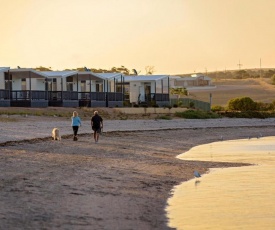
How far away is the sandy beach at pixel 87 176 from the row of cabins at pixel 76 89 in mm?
10875

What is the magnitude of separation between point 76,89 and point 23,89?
19.7 feet

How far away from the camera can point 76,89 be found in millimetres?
54688

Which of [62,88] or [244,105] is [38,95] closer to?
[62,88]

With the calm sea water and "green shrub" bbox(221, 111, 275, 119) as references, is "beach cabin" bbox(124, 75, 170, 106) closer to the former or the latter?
"green shrub" bbox(221, 111, 275, 119)

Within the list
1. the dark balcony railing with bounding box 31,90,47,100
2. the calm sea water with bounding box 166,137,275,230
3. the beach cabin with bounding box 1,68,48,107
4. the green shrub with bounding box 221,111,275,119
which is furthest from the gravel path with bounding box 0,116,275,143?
the calm sea water with bounding box 166,137,275,230

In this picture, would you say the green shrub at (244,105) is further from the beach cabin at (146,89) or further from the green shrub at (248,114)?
the beach cabin at (146,89)

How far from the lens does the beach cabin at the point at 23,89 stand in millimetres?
47656

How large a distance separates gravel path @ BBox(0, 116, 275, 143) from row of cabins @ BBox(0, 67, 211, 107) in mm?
7369

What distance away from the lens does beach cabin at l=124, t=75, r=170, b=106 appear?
2336 inches

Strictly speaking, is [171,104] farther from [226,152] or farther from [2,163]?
[2,163]

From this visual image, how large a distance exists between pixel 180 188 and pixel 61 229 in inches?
271

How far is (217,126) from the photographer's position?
157 feet

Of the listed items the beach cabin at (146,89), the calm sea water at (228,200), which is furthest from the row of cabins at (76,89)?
the calm sea water at (228,200)

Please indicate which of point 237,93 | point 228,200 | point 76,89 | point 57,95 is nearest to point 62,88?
point 76,89
